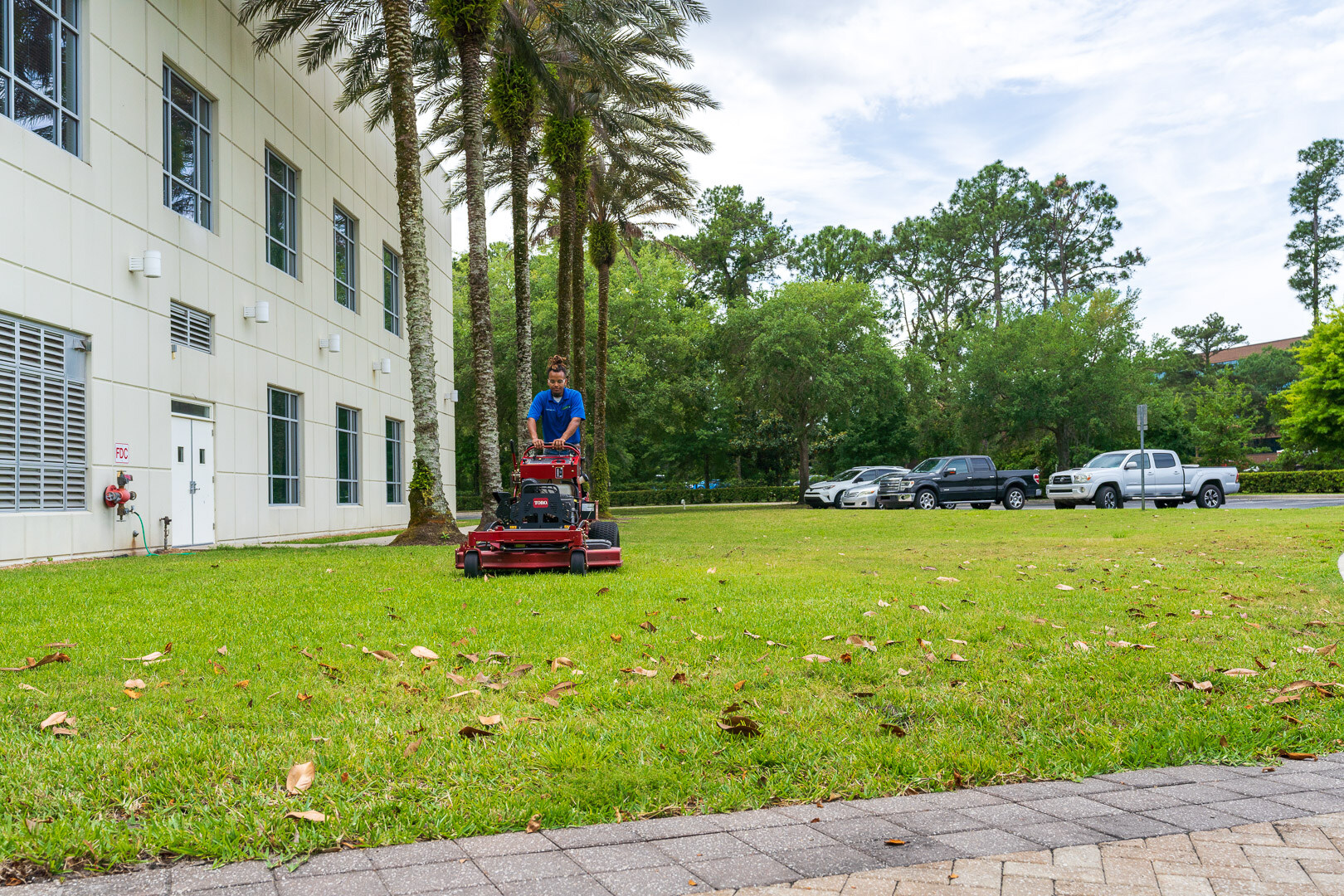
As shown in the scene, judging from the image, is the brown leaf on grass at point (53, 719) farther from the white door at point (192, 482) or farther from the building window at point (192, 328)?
the building window at point (192, 328)

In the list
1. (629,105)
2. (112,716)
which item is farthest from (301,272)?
(112,716)

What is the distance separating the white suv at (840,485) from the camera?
3538 cm

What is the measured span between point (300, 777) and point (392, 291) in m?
26.8

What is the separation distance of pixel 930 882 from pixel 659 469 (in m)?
55.5

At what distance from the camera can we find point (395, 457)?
28.0 meters

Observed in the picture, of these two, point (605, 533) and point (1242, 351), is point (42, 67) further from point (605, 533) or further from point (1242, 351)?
point (1242, 351)

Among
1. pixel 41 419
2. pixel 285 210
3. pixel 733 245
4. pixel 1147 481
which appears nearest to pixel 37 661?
pixel 41 419

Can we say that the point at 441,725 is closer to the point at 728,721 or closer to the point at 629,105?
the point at 728,721

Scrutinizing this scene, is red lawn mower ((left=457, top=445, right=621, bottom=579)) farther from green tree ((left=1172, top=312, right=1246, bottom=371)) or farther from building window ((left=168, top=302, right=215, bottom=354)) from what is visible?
green tree ((left=1172, top=312, right=1246, bottom=371))

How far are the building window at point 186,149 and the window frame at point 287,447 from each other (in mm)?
4099

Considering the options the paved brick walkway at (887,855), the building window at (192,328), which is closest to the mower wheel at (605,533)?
the paved brick walkway at (887,855)

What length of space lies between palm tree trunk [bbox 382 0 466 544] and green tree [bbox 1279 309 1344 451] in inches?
1452

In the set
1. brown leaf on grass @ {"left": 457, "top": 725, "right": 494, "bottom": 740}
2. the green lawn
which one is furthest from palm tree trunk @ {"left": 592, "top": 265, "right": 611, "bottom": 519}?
brown leaf on grass @ {"left": 457, "top": 725, "right": 494, "bottom": 740}

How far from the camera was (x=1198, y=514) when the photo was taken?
21.9 metres
